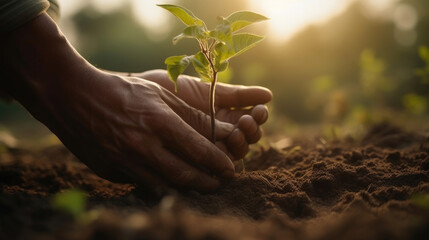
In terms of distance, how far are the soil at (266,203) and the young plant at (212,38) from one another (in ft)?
2.21

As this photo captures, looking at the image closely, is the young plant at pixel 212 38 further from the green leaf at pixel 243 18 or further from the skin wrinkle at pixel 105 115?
the skin wrinkle at pixel 105 115

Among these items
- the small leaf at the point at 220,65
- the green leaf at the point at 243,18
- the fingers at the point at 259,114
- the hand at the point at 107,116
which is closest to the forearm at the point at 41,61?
the hand at the point at 107,116

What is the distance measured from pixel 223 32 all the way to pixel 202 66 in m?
0.24

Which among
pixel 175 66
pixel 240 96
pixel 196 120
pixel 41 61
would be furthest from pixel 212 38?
pixel 41 61

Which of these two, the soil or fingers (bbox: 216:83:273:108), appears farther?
fingers (bbox: 216:83:273:108)

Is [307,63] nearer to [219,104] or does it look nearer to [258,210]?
[219,104]

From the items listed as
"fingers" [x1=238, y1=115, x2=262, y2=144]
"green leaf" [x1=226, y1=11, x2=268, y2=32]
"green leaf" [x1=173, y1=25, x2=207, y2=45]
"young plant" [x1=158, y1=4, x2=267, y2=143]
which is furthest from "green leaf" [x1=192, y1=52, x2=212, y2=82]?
"fingers" [x1=238, y1=115, x2=262, y2=144]

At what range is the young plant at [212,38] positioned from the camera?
1667mm

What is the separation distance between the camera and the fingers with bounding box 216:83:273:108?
2576 mm

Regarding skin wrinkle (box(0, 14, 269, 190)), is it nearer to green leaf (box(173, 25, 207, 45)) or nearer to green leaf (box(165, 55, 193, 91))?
green leaf (box(165, 55, 193, 91))

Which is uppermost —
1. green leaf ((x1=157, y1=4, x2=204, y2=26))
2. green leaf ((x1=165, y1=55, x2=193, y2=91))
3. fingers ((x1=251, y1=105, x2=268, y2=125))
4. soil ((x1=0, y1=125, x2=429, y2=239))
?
green leaf ((x1=157, y1=4, x2=204, y2=26))

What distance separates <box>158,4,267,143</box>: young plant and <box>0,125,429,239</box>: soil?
67 centimetres

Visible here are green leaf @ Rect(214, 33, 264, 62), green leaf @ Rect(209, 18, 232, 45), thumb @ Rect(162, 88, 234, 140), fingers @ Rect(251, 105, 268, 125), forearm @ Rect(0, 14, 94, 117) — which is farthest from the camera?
fingers @ Rect(251, 105, 268, 125)

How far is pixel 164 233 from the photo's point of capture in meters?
1.02
